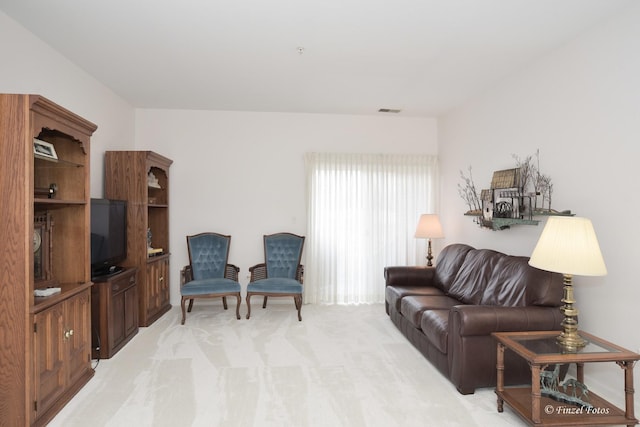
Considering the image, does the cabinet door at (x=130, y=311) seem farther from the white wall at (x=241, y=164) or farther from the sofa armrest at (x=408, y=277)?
the sofa armrest at (x=408, y=277)

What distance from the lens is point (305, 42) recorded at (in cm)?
303

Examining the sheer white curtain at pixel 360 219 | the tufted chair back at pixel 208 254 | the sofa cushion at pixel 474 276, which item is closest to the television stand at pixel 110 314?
the tufted chair back at pixel 208 254

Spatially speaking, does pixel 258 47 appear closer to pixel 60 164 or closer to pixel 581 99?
pixel 60 164

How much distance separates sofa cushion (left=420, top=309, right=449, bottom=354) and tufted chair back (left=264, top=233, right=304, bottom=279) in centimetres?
225

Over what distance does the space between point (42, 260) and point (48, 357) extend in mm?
750

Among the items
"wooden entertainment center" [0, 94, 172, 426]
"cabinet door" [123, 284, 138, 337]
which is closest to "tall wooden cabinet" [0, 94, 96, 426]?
"wooden entertainment center" [0, 94, 172, 426]

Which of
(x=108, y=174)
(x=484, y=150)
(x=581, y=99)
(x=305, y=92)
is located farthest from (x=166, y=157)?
(x=581, y=99)

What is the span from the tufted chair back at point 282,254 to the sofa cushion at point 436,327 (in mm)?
2254

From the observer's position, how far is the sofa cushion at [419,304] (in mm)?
3375

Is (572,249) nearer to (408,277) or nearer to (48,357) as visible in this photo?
(408,277)

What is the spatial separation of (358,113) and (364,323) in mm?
3052

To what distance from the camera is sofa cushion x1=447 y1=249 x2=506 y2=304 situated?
3513 millimetres

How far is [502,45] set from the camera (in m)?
3.09

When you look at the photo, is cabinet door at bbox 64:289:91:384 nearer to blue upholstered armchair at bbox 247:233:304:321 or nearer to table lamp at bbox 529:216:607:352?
blue upholstered armchair at bbox 247:233:304:321
